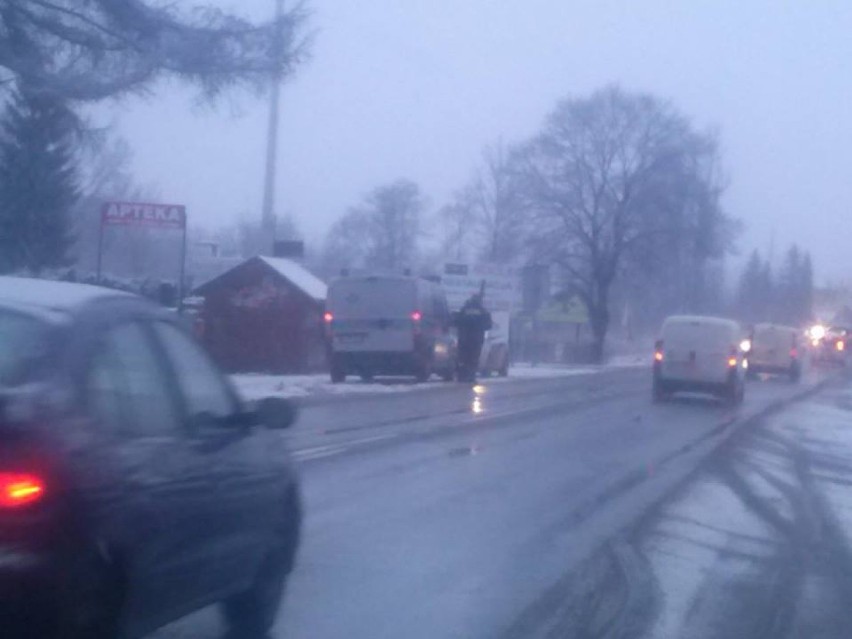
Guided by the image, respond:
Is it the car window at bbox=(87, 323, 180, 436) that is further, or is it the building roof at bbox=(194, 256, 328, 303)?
the building roof at bbox=(194, 256, 328, 303)

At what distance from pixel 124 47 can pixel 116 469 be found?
62.8 ft

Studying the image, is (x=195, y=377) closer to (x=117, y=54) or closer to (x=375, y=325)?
(x=117, y=54)

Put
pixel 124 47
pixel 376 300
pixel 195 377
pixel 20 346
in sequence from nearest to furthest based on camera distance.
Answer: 1. pixel 20 346
2. pixel 195 377
3. pixel 124 47
4. pixel 376 300

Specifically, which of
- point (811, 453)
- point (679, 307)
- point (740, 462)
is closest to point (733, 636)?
point (740, 462)

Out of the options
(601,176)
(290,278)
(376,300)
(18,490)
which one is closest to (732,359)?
(376,300)

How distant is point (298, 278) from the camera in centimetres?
4034

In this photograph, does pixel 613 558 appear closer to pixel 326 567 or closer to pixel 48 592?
pixel 326 567

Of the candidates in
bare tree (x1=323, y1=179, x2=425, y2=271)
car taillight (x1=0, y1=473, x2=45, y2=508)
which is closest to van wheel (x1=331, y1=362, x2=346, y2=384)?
car taillight (x1=0, y1=473, x2=45, y2=508)

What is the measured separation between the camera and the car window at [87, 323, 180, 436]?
239 inches

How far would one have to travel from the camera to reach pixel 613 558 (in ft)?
35.5

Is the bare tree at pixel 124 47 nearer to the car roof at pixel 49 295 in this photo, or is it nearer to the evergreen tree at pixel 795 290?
the car roof at pixel 49 295

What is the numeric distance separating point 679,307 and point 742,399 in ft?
168

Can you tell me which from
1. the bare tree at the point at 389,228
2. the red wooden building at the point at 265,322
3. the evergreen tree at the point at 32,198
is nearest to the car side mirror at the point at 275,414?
the evergreen tree at the point at 32,198

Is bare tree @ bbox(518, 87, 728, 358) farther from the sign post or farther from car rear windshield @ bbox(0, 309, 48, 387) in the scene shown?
car rear windshield @ bbox(0, 309, 48, 387)
